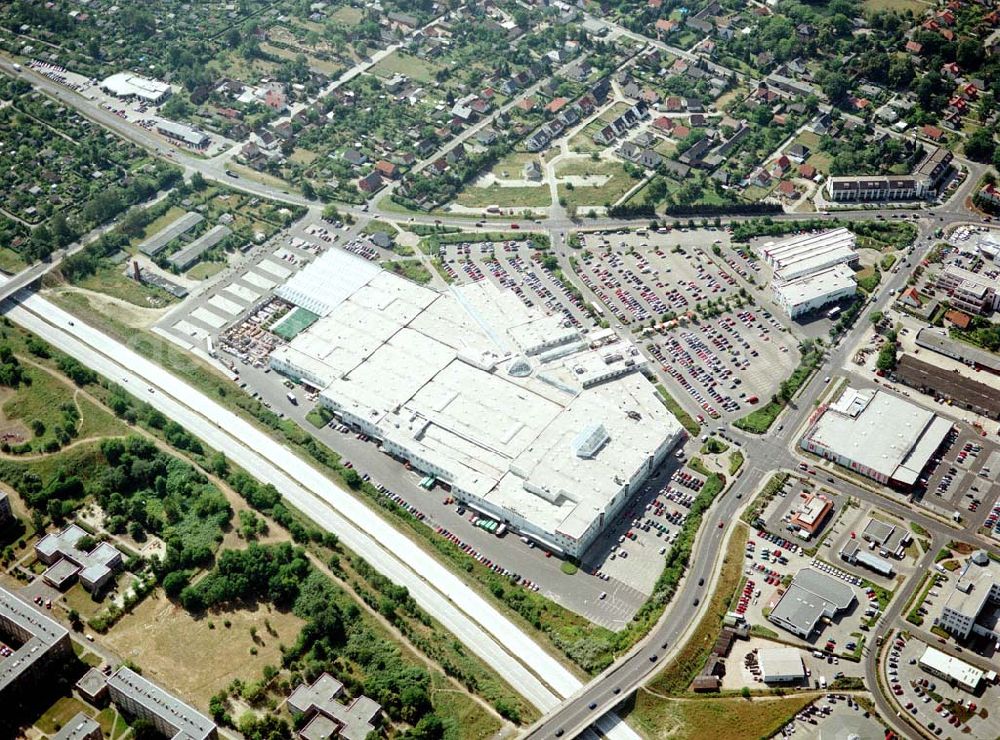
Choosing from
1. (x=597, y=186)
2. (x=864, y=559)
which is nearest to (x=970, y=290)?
(x=864, y=559)

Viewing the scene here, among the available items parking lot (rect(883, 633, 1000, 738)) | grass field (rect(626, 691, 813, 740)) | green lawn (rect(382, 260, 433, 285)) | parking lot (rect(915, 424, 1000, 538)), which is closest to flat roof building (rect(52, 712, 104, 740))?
grass field (rect(626, 691, 813, 740))

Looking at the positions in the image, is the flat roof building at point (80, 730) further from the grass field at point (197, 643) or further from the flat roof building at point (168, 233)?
the flat roof building at point (168, 233)

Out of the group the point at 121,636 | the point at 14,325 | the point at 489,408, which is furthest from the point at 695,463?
the point at 14,325

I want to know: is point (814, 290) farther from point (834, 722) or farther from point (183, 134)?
→ point (183, 134)

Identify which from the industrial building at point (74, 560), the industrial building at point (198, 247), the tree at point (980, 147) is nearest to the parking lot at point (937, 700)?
the industrial building at point (74, 560)

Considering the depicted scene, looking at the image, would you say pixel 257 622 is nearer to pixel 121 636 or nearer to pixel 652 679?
pixel 121 636

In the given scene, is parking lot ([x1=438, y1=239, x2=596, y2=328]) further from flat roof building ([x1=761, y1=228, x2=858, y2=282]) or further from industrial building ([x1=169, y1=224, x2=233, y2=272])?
industrial building ([x1=169, y1=224, x2=233, y2=272])
